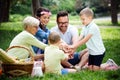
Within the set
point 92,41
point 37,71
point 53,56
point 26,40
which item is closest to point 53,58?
point 53,56

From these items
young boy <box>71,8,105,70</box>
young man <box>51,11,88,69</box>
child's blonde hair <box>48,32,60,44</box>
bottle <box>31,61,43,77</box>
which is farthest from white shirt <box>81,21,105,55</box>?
bottle <box>31,61,43,77</box>

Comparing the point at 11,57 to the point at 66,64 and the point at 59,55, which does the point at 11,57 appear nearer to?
the point at 59,55

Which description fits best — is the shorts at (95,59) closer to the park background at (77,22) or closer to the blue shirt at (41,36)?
the park background at (77,22)

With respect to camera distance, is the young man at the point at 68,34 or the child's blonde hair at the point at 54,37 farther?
the young man at the point at 68,34

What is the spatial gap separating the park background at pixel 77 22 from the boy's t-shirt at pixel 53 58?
0.19 meters

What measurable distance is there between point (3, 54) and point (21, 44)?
2.24ft

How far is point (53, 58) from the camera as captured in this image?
265 inches

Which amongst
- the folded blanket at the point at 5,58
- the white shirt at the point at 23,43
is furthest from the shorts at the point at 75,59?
the folded blanket at the point at 5,58

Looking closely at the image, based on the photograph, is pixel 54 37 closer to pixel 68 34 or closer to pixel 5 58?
pixel 5 58

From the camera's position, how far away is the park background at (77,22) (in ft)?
22.2

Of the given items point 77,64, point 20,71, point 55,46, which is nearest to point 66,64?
point 77,64

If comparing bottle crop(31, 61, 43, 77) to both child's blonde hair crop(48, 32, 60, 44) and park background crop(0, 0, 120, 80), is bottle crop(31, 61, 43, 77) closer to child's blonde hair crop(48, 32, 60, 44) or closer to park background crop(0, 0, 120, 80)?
park background crop(0, 0, 120, 80)

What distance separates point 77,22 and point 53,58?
76.2ft

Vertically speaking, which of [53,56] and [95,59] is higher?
[53,56]
